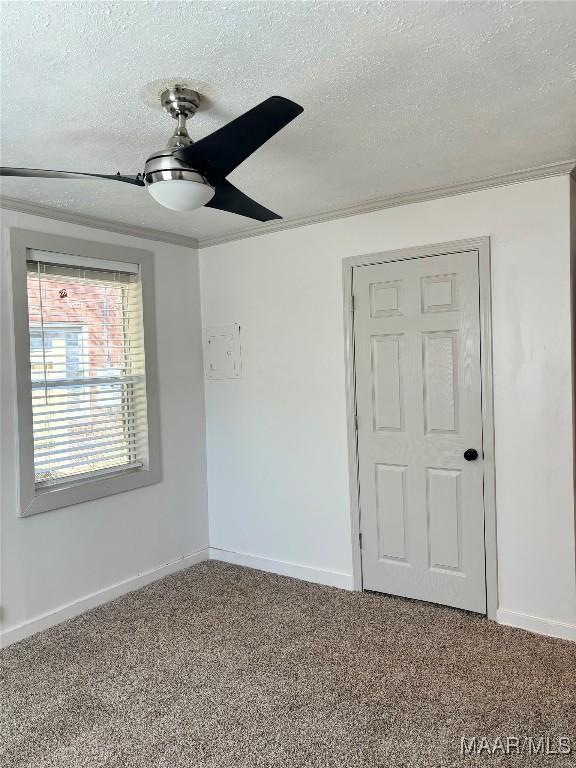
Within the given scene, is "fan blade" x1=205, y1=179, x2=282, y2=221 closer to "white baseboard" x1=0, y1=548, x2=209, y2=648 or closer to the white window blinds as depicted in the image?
A: the white window blinds

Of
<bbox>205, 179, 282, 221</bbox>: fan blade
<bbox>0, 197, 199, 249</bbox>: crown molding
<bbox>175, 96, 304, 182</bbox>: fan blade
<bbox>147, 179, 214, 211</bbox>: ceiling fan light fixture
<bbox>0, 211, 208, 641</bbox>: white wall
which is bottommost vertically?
<bbox>0, 211, 208, 641</bbox>: white wall

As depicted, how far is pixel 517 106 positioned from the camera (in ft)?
6.98

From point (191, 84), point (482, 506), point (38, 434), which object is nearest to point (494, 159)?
point (191, 84)

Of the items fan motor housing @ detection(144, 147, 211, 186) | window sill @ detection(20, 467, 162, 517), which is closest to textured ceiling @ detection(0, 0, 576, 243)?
fan motor housing @ detection(144, 147, 211, 186)

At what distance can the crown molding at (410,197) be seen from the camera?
2795mm

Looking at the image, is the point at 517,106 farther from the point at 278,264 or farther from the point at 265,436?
the point at 265,436

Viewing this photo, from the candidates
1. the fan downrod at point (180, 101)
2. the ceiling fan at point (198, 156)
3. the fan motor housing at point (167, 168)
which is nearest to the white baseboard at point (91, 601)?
the ceiling fan at point (198, 156)

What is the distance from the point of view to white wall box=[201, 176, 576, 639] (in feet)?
9.43

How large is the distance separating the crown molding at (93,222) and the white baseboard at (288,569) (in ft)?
7.61

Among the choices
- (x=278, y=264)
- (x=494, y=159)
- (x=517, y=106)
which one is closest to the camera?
(x=517, y=106)

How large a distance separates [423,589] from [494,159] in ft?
7.91

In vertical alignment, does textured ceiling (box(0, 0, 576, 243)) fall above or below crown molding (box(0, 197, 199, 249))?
above

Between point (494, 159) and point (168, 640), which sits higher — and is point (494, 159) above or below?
above

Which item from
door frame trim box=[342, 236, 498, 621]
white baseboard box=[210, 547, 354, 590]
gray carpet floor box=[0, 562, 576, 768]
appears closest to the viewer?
gray carpet floor box=[0, 562, 576, 768]
